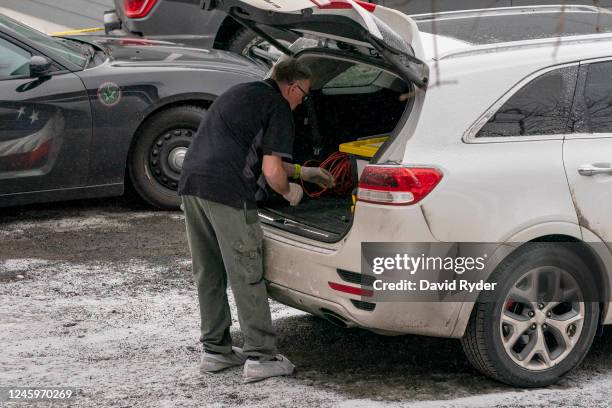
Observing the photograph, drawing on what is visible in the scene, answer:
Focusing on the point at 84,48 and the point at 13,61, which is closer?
the point at 13,61

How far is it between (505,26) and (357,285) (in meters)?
1.61

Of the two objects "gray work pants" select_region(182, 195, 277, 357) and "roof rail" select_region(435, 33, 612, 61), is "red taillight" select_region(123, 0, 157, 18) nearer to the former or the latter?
"gray work pants" select_region(182, 195, 277, 357)

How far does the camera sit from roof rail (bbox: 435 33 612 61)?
17.0 ft

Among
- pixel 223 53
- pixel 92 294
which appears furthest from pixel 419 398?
pixel 223 53

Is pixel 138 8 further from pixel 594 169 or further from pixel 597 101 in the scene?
pixel 594 169

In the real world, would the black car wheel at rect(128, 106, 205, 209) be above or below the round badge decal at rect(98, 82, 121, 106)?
below

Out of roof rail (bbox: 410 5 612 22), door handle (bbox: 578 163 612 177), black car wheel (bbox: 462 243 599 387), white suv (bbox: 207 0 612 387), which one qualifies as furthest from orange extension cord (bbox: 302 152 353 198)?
door handle (bbox: 578 163 612 177)

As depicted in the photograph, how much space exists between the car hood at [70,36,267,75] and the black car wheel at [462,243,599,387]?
4.38 m

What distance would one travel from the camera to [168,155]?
29.2ft

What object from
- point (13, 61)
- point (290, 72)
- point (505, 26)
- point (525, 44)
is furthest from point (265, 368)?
point (13, 61)

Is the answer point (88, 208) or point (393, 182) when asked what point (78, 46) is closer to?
point (88, 208)

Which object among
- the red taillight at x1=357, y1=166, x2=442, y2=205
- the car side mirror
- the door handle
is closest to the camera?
the red taillight at x1=357, y1=166, x2=442, y2=205

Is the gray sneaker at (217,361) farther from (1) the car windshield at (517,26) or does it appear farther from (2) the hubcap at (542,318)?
(1) the car windshield at (517,26)

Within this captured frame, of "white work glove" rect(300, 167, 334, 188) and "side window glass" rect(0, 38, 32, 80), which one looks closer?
"white work glove" rect(300, 167, 334, 188)
